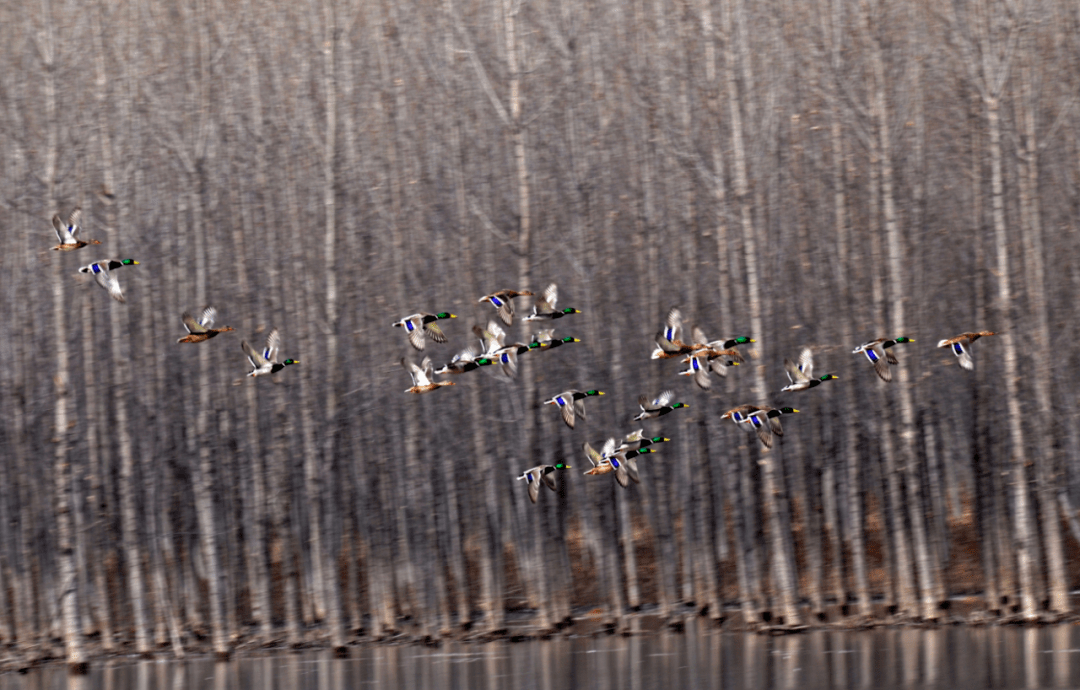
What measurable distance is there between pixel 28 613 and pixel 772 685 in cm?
968

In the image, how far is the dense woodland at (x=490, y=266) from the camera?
1436 cm

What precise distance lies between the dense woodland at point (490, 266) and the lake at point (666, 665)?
714 mm

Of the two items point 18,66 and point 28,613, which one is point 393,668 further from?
point 18,66

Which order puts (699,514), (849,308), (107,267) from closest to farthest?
(107,267), (699,514), (849,308)

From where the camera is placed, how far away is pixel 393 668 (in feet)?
41.3

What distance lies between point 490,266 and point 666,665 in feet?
21.6

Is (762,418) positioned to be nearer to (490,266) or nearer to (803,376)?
(803,376)

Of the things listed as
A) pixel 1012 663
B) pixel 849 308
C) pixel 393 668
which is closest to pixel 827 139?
pixel 849 308

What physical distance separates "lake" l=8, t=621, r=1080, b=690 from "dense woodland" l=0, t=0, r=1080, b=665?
714mm

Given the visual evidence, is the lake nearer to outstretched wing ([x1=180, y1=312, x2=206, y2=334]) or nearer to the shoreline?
the shoreline

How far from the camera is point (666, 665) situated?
38.9 feet

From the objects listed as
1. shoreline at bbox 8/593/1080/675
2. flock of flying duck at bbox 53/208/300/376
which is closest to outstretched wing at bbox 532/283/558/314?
flock of flying duck at bbox 53/208/300/376

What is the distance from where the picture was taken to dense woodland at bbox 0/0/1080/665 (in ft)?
47.1

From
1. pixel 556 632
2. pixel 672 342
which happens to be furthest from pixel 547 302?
pixel 556 632
